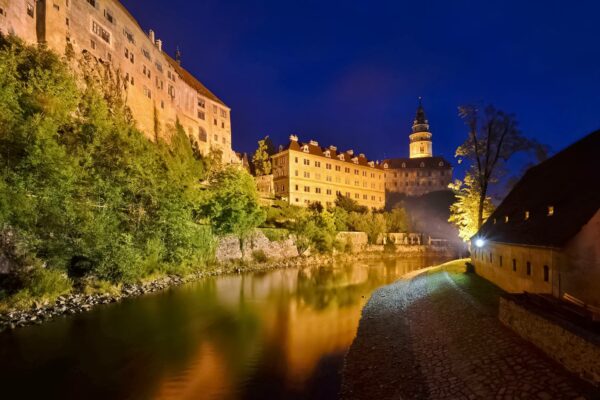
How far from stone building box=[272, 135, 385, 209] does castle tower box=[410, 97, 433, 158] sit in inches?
1586

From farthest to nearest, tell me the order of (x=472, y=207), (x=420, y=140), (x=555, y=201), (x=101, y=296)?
(x=420, y=140)
(x=472, y=207)
(x=101, y=296)
(x=555, y=201)

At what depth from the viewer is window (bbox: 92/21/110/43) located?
35.7 m

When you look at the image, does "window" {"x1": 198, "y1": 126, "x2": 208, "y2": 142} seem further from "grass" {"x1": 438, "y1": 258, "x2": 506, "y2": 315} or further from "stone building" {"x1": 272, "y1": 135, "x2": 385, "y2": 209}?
"grass" {"x1": 438, "y1": 258, "x2": 506, "y2": 315}

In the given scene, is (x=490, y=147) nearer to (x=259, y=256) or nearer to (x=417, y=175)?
(x=259, y=256)

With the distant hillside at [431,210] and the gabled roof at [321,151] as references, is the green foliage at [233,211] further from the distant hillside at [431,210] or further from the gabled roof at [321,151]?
the distant hillside at [431,210]

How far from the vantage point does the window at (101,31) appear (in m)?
35.7

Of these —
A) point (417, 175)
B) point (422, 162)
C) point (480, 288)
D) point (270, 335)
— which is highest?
point (422, 162)

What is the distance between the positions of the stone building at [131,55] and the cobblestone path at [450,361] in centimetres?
3486

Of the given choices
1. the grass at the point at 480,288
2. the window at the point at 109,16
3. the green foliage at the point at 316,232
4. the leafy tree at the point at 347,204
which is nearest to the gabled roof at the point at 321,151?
the leafy tree at the point at 347,204

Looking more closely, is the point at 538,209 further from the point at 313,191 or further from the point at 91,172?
the point at 313,191

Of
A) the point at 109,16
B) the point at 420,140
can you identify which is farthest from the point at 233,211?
the point at 420,140

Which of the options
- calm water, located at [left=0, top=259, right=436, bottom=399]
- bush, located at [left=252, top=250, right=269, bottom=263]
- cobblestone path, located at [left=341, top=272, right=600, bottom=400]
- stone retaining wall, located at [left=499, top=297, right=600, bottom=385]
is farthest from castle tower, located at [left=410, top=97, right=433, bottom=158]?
stone retaining wall, located at [left=499, top=297, right=600, bottom=385]

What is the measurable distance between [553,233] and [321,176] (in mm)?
56818

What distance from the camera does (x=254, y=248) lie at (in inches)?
1642
